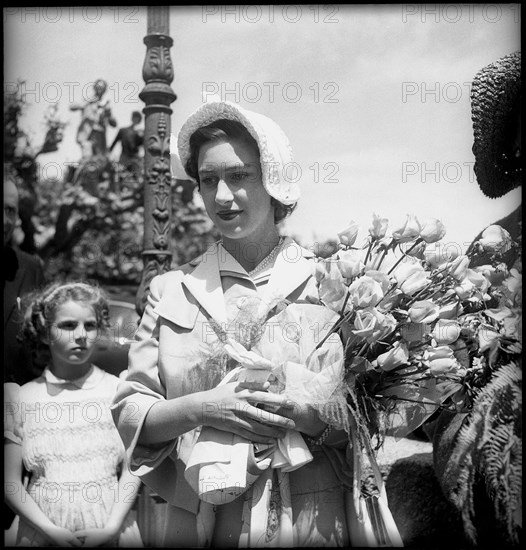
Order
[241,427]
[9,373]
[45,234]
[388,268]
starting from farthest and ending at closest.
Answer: [45,234]
[9,373]
[388,268]
[241,427]

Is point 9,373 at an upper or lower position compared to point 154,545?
upper

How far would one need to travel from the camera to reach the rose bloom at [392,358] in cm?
172

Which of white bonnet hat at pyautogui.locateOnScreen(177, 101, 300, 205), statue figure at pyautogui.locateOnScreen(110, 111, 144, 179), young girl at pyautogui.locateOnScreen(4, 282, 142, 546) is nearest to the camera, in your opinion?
white bonnet hat at pyautogui.locateOnScreen(177, 101, 300, 205)

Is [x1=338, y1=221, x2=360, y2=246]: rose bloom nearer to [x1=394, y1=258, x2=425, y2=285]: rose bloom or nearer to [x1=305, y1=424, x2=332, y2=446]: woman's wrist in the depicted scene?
[x1=394, y1=258, x2=425, y2=285]: rose bloom

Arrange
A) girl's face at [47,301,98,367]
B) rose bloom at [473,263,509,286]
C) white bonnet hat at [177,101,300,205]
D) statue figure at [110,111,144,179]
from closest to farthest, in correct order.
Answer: white bonnet hat at [177,101,300,205] → rose bloom at [473,263,509,286] → girl's face at [47,301,98,367] → statue figure at [110,111,144,179]

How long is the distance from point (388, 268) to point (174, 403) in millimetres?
567

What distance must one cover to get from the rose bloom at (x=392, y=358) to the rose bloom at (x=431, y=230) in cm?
26

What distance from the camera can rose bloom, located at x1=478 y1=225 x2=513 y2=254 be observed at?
1.96 meters

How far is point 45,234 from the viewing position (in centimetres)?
253

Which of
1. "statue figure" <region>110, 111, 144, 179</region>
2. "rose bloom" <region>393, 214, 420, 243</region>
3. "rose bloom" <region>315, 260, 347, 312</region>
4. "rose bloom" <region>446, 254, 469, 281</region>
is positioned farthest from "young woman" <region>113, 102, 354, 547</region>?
"statue figure" <region>110, 111, 144, 179</region>

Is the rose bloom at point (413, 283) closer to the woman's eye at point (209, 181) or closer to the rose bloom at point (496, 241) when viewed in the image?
the rose bloom at point (496, 241)

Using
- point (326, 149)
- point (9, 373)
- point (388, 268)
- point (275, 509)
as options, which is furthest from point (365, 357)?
point (9, 373)

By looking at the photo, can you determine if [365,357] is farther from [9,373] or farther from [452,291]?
[9,373]

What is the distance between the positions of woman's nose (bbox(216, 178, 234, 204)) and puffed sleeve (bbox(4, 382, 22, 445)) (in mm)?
744
